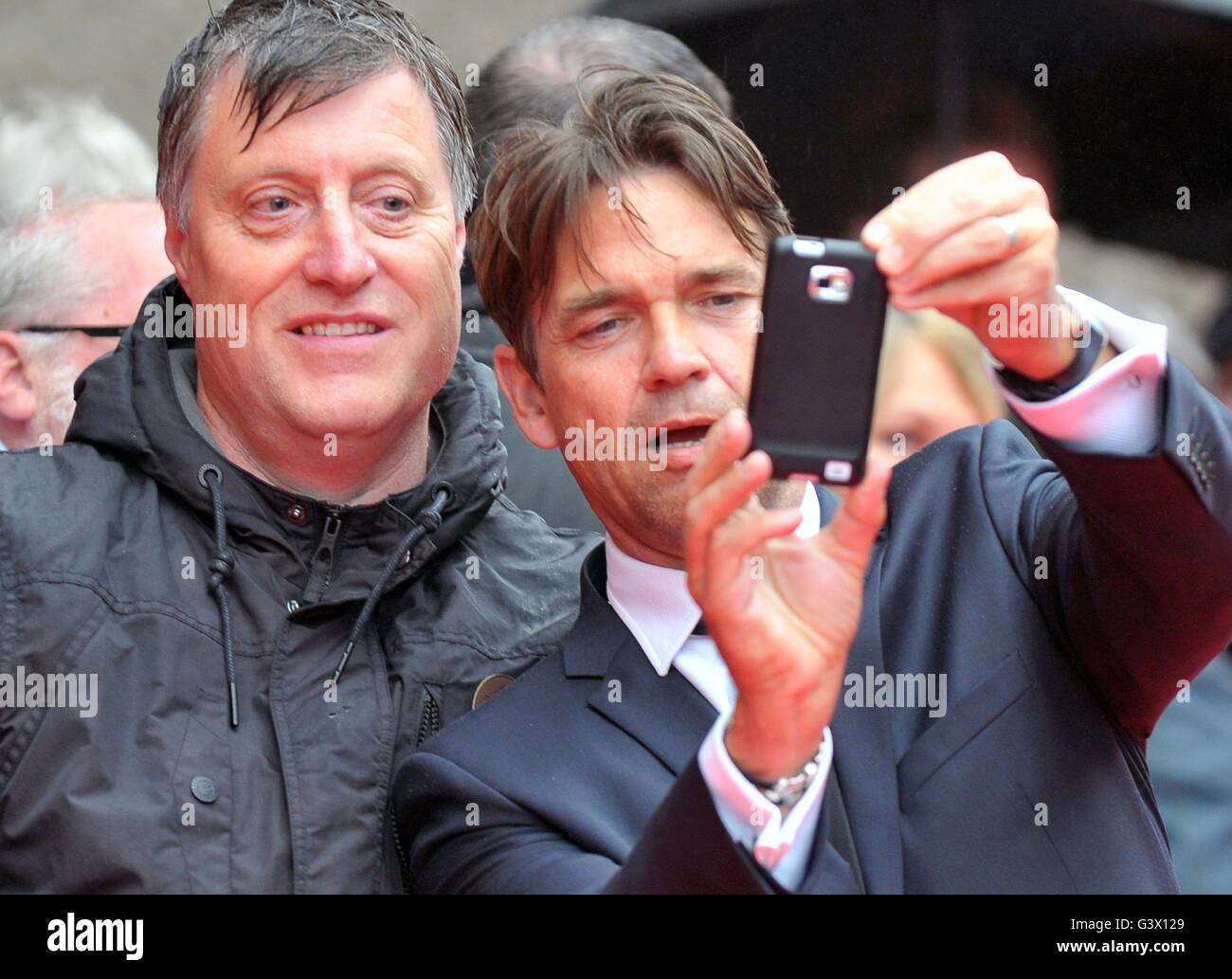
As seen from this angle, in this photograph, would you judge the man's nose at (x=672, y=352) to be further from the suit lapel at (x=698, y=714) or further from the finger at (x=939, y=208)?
the finger at (x=939, y=208)

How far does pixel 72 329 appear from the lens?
143 inches

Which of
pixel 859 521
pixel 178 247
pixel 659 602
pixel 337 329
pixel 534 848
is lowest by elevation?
pixel 534 848

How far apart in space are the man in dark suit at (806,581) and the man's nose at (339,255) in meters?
0.18

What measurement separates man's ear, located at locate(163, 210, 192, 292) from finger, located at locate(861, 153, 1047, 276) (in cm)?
133

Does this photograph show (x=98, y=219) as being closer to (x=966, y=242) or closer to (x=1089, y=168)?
(x=966, y=242)

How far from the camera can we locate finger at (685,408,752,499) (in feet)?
6.38

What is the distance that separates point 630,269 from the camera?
8.54 ft

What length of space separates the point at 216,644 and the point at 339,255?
0.59 metres

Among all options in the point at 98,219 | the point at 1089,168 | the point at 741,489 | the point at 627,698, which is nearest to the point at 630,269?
the point at 627,698

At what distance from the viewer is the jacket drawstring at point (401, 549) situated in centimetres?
273

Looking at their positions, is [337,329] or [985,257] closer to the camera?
[985,257]

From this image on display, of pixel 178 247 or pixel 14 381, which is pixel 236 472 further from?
pixel 14 381

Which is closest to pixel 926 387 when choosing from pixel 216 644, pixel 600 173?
pixel 600 173
